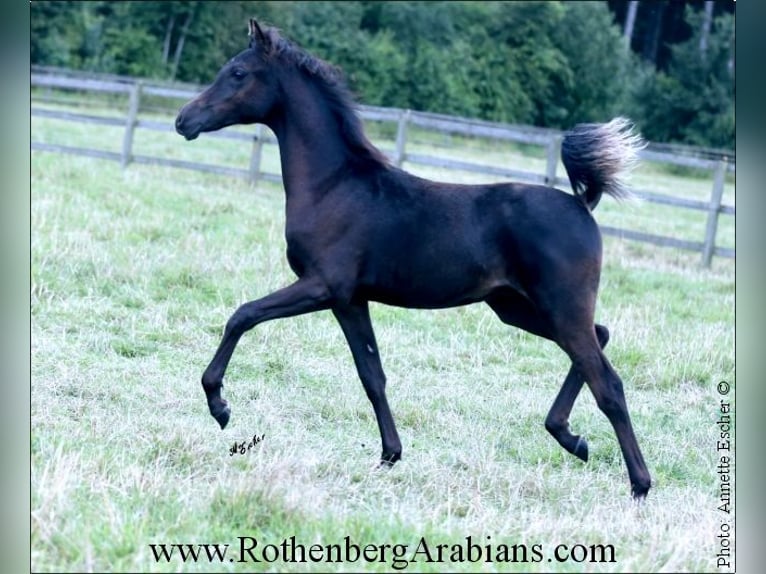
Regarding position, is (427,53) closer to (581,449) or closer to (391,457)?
(581,449)

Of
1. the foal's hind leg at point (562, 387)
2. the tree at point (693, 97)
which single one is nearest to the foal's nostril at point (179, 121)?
the foal's hind leg at point (562, 387)

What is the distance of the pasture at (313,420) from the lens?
3.47 metres

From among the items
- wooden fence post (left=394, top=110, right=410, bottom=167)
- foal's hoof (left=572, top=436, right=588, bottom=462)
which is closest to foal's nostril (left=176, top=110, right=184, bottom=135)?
foal's hoof (left=572, top=436, right=588, bottom=462)

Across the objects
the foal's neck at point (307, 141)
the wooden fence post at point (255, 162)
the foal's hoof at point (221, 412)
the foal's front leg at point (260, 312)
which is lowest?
the wooden fence post at point (255, 162)

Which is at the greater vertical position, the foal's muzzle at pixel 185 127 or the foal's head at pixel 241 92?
the foal's head at pixel 241 92

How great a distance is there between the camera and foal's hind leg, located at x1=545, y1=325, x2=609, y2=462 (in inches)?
193

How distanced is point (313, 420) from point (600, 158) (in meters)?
2.17

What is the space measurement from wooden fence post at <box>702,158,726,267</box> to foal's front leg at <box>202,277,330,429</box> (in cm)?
906

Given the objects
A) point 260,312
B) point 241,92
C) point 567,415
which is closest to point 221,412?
point 260,312

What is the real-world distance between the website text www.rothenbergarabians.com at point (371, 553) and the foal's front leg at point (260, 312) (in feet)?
4.15

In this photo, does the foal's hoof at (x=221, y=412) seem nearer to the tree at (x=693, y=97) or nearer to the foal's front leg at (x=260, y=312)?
the foal's front leg at (x=260, y=312)

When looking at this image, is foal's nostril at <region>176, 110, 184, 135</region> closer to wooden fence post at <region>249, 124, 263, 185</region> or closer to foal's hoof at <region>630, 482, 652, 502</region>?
foal's hoof at <region>630, 482, 652, 502</region>

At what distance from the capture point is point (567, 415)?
493cm

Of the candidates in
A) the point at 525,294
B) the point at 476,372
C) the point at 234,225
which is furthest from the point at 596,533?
the point at 234,225
